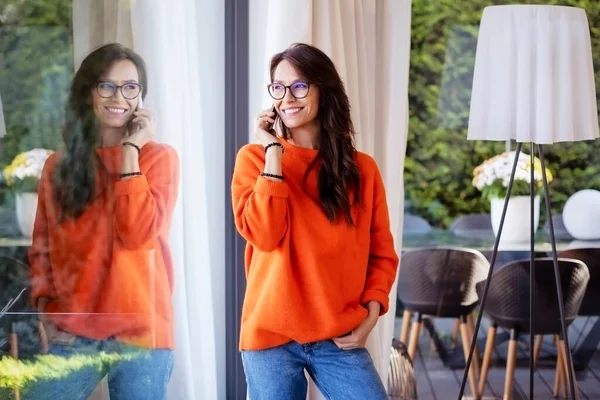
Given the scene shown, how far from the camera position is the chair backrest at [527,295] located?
3547mm

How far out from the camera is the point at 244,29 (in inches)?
129

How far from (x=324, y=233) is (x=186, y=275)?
2.03ft

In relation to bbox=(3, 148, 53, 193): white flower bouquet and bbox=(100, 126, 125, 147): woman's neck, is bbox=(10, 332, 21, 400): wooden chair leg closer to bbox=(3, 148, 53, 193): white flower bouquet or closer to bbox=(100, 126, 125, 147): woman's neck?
bbox=(3, 148, 53, 193): white flower bouquet

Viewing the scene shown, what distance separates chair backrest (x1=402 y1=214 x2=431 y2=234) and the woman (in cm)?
112

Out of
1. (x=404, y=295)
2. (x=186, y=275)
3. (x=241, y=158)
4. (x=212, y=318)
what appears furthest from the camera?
(x=404, y=295)

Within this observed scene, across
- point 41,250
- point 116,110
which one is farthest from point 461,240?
point 41,250

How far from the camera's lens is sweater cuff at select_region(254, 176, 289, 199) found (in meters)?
2.26

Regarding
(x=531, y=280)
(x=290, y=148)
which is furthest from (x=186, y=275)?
(x=531, y=280)

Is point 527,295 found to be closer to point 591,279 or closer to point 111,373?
point 591,279

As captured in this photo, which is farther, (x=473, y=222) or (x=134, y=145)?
(x=473, y=222)

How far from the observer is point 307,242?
233cm

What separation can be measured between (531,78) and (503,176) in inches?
25.3

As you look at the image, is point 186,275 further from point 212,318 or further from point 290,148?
point 290,148

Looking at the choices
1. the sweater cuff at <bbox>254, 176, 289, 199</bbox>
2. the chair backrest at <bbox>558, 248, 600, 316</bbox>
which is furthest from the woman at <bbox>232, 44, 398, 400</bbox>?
the chair backrest at <bbox>558, 248, 600, 316</bbox>
